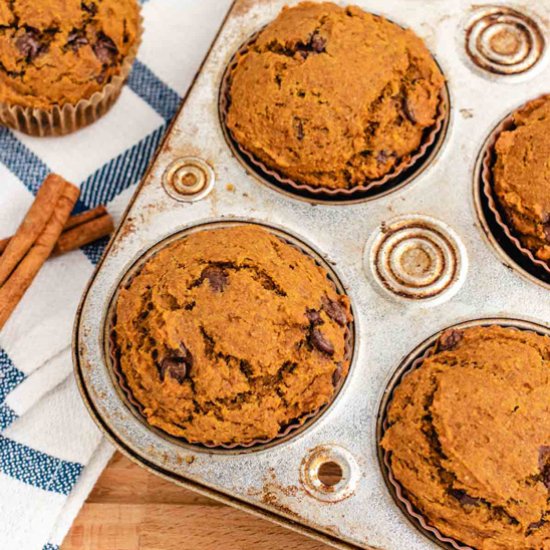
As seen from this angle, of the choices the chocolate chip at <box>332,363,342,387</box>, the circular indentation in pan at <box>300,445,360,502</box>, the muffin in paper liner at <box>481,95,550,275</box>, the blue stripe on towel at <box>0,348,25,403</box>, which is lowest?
the blue stripe on towel at <box>0,348,25,403</box>

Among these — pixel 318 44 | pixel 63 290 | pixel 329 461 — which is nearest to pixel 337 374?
pixel 329 461

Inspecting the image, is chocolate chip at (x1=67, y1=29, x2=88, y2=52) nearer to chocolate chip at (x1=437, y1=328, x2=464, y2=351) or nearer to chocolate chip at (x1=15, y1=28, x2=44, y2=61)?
chocolate chip at (x1=15, y1=28, x2=44, y2=61)

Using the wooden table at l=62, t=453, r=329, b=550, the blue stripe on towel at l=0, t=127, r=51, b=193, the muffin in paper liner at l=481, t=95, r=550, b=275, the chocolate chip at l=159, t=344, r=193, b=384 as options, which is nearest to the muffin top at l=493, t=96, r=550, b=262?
the muffin in paper liner at l=481, t=95, r=550, b=275

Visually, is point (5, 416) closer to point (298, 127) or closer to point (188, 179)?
point (188, 179)

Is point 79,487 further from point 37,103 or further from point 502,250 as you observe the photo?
point 502,250

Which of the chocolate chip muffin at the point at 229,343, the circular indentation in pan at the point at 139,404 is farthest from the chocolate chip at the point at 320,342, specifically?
the circular indentation in pan at the point at 139,404

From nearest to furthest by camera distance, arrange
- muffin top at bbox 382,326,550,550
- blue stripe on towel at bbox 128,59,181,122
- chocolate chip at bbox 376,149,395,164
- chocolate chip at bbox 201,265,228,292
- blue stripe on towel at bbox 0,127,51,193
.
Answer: muffin top at bbox 382,326,550,550, chocolate chip at bbox 201,265,228,292, chocolate chip at bbox 376,149,395,164, blue stripe on towel at bbox 0,127,51,193, blue stripe on towel at bbox 128,59,181,122

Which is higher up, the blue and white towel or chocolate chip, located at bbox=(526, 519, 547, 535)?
chocolate chip, located at bbox=(526, 519, 547, 535)

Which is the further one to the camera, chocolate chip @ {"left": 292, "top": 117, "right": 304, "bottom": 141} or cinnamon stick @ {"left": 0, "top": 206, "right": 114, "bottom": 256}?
cinnamon stick @ {"left": 0, "top": 206, "right": 114, "bottom": 256}
